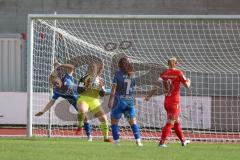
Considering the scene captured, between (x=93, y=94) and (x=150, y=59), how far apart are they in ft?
21.2

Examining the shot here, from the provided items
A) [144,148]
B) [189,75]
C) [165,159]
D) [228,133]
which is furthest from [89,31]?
[165,159]

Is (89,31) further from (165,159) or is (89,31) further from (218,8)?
(165,159)

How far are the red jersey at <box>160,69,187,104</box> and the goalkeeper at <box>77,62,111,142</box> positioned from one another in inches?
77.4

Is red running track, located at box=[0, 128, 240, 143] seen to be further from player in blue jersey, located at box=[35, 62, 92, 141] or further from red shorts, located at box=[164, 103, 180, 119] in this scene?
red shorts, located at box=[164, 103, 180, 119]

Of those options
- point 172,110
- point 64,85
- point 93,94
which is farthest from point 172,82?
point 64,85

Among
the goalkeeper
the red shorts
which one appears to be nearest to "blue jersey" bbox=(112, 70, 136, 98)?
the red shorts

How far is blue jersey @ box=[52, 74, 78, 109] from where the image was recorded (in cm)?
1988

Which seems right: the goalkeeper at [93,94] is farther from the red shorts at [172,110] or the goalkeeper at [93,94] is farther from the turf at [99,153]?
the turf at [99,153]

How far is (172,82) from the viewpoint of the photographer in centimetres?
1622

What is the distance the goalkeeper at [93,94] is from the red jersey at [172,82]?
1965 mm

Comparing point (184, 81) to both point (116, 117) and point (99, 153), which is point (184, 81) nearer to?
point (116, 117)

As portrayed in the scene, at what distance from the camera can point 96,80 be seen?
58.2 feet

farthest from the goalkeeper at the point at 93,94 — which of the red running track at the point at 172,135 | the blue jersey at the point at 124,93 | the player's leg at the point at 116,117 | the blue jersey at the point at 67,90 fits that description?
the red running track at the point at 172,135

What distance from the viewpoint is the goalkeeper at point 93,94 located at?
58.0 ft
